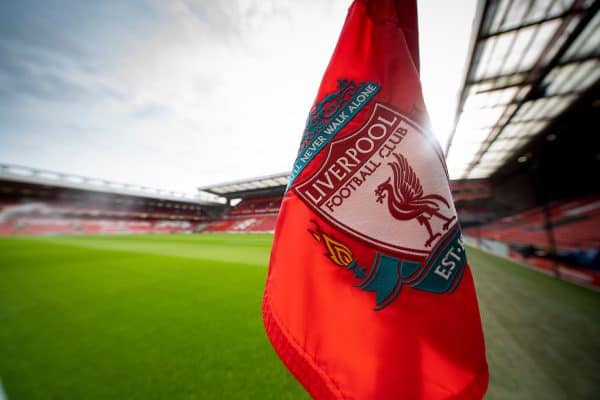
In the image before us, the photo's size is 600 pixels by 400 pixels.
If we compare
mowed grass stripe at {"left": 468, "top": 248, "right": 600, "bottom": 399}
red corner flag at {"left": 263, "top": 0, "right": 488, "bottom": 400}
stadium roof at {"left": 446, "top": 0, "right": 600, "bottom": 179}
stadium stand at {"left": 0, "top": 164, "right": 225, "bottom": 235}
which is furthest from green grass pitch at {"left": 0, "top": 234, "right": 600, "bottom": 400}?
stadium stand at {"left": 0, "top": 164, "right": 225, "bottom": 235}

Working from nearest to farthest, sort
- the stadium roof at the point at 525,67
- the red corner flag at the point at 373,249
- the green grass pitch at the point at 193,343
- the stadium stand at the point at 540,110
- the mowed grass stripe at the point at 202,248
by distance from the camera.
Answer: the red corner flag at the point at 373,249 < the green grass pitch at the point at 193,343 < the stadium roof at the point at 525,67 < the stadium stand at the point at 540,110 < the mowed grass stripe at the point at 202,248

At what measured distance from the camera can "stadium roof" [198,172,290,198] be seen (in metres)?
22.3

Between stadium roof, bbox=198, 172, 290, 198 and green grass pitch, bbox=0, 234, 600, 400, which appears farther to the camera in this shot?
stadium roof, bbox=198, 172, 290, 198

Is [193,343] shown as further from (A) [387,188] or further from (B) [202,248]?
(B) [202,248]

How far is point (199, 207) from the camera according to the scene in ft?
113

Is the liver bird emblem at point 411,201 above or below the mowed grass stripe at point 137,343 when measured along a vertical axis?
above

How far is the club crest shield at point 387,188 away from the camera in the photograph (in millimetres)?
712

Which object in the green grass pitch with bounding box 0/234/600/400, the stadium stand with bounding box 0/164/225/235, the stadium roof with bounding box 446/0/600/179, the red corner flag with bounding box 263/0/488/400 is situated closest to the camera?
the red corner flag with bounding box 263/0/488/400

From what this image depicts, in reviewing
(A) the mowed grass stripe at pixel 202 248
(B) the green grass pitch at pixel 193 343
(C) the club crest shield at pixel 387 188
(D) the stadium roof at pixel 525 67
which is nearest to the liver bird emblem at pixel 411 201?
(C) the club crest shield at pixel 387 188

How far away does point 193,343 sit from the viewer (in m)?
1.76

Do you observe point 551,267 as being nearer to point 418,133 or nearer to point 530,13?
point 530,13

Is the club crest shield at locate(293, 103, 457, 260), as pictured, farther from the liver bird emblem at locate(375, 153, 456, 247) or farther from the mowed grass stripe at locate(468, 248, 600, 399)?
the mowed grass stripe at locate(468, 248, 600, 399)

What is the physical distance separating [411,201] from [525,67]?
5148 mm

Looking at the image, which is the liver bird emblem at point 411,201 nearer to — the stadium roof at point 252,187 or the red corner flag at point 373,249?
the red corner flag at point 373,249
